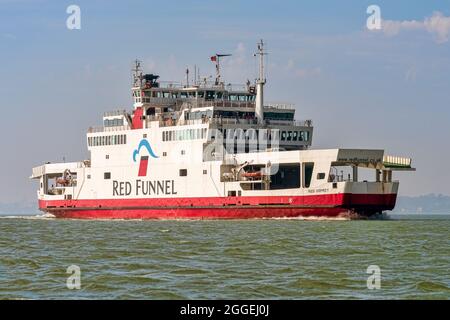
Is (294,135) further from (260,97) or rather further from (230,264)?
(230,264)

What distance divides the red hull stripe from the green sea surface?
8342mm

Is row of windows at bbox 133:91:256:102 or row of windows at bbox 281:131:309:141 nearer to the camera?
row of windows at bbox 281:131:309:141

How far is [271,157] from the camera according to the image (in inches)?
2410

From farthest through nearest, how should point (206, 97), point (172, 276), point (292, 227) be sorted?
point (206, 97) < point (292, 227) < point (172, 276)

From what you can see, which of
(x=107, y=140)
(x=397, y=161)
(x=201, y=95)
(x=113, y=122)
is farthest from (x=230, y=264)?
(x=113, y=122)

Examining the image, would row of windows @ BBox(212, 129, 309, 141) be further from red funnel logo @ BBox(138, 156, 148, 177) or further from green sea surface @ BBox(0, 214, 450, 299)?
green sea surface @ BBox(0, 214, 450, 299)

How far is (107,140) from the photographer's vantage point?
74.3 meters

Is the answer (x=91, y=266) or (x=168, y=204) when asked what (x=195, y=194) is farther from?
(x=91, y=266)

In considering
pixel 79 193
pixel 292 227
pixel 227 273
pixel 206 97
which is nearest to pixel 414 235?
pixel 292 227

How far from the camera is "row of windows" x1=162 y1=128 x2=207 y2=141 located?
66.2 m

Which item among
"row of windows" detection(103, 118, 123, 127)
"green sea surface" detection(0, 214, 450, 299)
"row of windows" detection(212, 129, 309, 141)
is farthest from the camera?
"row of windows" detection(103, 118, 123, 127)

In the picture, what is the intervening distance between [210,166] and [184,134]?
3.57 meters

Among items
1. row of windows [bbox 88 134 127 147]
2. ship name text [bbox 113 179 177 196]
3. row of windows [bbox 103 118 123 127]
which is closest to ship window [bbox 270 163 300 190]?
ship name text [bbox 113 179 177 196]
